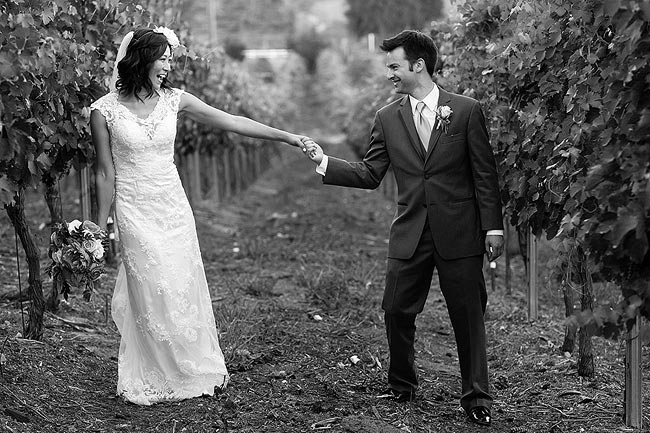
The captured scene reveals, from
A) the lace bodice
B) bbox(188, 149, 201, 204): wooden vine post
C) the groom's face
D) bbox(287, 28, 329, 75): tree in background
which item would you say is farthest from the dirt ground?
bbox(287, 28, 329, 75): tree in background

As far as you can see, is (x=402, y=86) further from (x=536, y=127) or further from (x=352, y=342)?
(x=352, y=342)

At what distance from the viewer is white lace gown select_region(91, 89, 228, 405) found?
573 cm

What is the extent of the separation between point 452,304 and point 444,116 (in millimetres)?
1040

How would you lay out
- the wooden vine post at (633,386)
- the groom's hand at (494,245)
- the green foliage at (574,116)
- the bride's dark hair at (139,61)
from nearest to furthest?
the green foliage at (574,116), the wooden vine post at (633,386), the groom's hand at (494,245), the bride's dark hair at (139,61)

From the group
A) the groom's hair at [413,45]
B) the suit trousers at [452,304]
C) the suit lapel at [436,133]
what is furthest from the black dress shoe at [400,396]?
the groom's hair at [413,45]

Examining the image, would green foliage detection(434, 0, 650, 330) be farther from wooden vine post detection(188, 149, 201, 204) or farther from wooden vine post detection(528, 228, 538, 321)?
wooden vine post detection(188, 149, 201, 204)

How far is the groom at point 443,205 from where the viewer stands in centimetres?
547

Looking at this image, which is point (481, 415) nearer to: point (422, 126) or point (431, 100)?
point (422, 126)

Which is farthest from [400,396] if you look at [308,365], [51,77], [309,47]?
[309,47]

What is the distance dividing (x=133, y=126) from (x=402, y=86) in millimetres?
1529

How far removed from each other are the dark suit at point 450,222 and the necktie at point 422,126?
4cm

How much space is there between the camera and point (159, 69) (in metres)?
5.71

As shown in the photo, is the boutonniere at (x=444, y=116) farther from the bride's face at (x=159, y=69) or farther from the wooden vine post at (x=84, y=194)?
the wooden vine post at (x=84, y=194)

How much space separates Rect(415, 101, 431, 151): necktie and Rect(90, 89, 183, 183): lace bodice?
4.58 ft
